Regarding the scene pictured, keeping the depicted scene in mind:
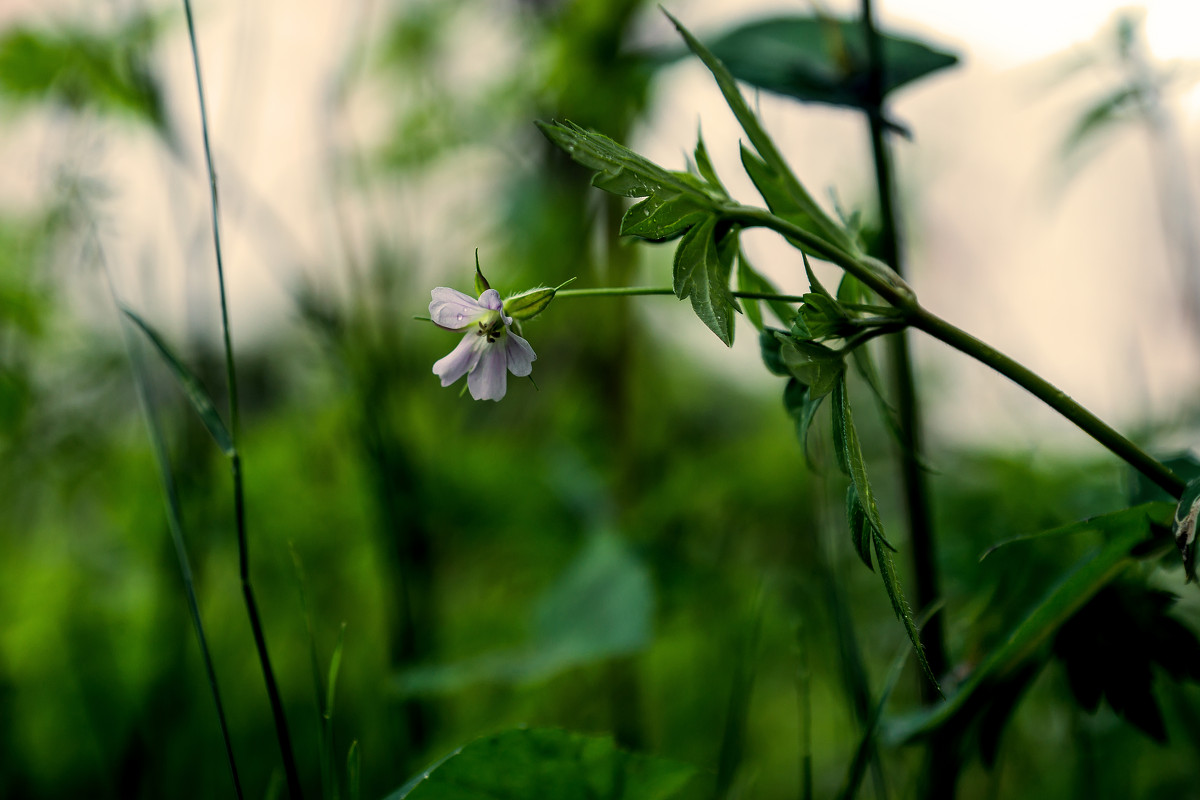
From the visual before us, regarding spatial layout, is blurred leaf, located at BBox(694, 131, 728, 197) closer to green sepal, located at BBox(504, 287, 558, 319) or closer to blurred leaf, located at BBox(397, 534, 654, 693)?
green sepal, located at BBox(504, 287, 558, 319)

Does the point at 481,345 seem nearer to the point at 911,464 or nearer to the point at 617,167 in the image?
the point at 617,167

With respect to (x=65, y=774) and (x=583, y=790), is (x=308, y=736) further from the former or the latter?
(x=583, y=790)

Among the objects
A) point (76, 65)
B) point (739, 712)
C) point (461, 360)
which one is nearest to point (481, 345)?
point (461, 360)

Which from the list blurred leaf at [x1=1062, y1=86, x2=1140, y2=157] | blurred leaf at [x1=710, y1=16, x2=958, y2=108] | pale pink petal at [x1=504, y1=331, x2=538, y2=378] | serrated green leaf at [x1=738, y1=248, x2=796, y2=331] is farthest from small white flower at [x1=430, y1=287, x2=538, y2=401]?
blurred leaf at [x1=1062, y1=86, x2=1140, y2=157]

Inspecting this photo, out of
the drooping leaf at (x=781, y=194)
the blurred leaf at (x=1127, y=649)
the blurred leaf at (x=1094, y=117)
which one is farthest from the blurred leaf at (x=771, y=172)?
the blurred leaf at (x=1094, y=117)

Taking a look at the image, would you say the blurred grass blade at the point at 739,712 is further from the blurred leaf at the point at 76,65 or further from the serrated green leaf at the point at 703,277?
the blurred leaf at the point at 76,65
